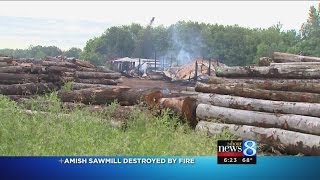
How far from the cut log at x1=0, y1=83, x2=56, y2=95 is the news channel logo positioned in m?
7.90

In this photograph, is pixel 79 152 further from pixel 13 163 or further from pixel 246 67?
pixel 246 67

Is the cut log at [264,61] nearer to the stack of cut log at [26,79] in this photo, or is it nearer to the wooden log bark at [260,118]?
the wooden log bark at [260,118]

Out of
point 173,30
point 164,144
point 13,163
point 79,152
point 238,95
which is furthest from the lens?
point 238,95

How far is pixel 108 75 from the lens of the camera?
548 inches

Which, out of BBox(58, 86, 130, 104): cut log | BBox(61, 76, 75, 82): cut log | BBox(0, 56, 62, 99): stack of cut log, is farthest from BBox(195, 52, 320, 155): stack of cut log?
BBox(61, 76, 75, 82): cut log

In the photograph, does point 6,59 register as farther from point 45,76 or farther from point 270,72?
point 270,72

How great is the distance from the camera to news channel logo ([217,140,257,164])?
4.28m

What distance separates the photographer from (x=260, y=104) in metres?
7.97

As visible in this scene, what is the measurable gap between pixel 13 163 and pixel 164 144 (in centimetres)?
281

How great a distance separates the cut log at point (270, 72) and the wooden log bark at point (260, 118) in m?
1.51

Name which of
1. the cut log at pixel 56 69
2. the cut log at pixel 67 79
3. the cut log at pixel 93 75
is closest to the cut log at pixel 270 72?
the cut log at pixel 93 75

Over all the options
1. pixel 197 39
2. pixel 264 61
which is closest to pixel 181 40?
pixel 197 39

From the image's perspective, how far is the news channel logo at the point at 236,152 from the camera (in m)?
4.28

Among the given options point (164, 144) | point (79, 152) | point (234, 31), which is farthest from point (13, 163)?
point (234, 31)
